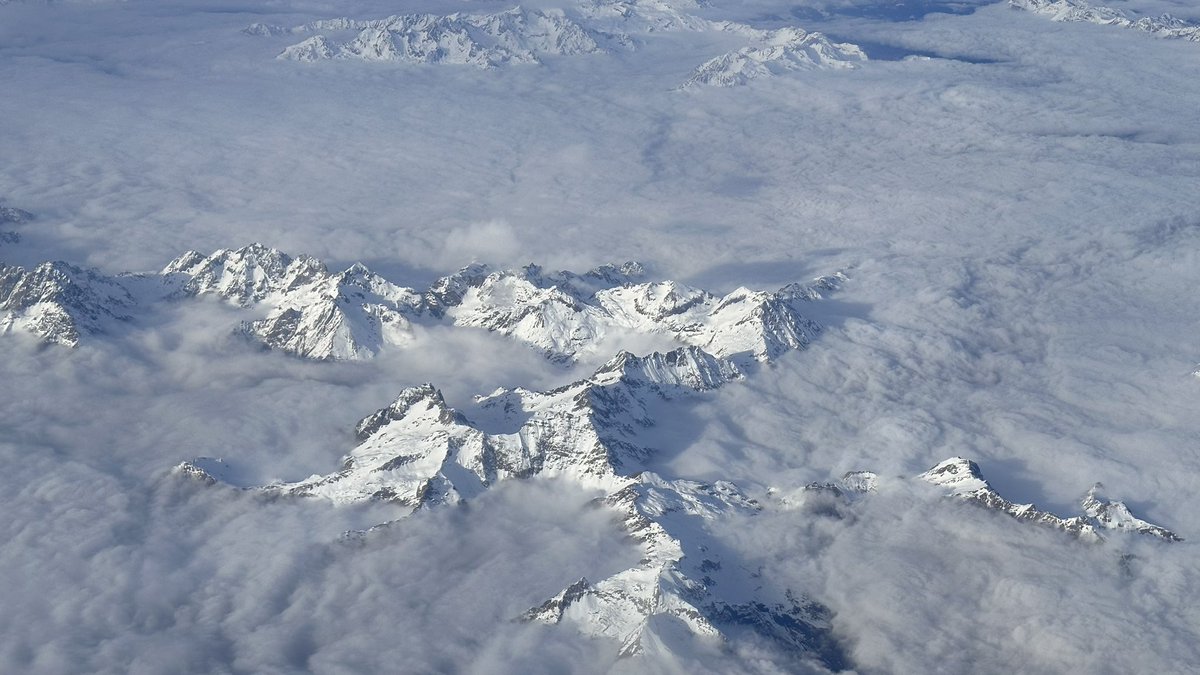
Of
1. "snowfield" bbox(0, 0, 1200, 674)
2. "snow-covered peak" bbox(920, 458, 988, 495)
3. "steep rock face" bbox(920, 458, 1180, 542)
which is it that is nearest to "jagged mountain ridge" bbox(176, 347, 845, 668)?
"snowfield" bbox(0, 0, 1200, 674)

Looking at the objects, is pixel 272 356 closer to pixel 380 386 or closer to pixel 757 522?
pixel 380 386

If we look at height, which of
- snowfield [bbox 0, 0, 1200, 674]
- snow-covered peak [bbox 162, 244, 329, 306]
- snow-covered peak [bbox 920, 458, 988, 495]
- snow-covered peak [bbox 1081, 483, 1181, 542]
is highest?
snow-covered peak [bbox 1081, 483, 1181, 542]

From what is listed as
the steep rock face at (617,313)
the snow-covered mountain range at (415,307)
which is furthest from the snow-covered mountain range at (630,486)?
the snow-covered mountain range at (415,307)

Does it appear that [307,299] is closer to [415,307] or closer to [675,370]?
[415,307]

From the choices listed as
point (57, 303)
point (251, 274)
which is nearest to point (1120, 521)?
point (251, 274)

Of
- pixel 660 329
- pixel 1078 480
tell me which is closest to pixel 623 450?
pixel 660 329

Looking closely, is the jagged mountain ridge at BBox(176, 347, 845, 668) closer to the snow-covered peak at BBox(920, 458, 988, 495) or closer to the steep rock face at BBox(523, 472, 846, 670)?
the steep rock face at BBox(523, 472, 846, 670)
